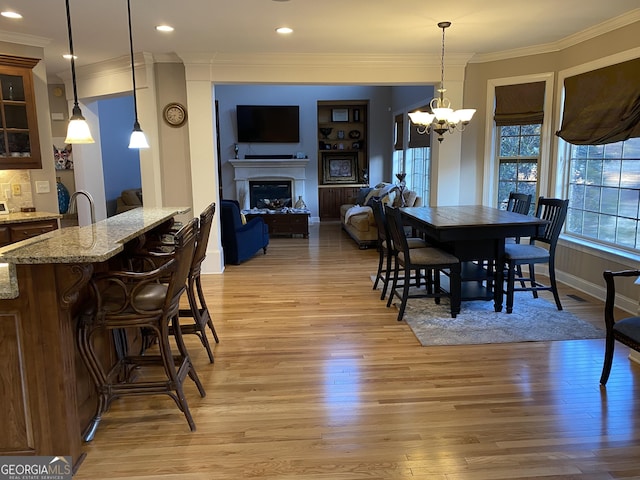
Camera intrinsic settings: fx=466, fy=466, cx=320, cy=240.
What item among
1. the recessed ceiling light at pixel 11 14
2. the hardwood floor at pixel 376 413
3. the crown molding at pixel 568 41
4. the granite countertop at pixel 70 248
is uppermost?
the recessed ceiling light at pixel 11 14

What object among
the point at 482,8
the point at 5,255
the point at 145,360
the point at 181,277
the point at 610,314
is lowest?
the point at 145,360

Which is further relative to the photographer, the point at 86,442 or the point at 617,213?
the point at 617,213

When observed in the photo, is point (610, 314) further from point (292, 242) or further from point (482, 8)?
point (292, 242)

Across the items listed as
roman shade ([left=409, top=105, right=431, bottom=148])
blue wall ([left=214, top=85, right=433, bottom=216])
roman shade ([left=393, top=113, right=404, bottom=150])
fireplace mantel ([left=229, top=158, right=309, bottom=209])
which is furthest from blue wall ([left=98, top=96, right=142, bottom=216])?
roman shade ([left=409, top=105, right=431, bottom=148])

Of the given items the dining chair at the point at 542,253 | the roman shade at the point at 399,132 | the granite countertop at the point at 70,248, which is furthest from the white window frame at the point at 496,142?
the granite countertop at the point at 70,248

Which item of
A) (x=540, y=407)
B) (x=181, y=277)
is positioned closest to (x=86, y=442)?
(x=181, y=277)

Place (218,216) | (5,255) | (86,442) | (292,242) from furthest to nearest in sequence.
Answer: (292,242)
(218,216)
(86,442)
(5,255)

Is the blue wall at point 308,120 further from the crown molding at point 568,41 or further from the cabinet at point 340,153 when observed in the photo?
the crown molding at point 568,41

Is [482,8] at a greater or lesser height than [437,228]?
greater

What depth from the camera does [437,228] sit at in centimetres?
380

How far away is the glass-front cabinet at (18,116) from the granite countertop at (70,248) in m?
2.32

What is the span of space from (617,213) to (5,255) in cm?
486

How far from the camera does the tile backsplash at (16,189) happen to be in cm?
470

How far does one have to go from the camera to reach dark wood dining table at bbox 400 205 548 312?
3.86 metres
